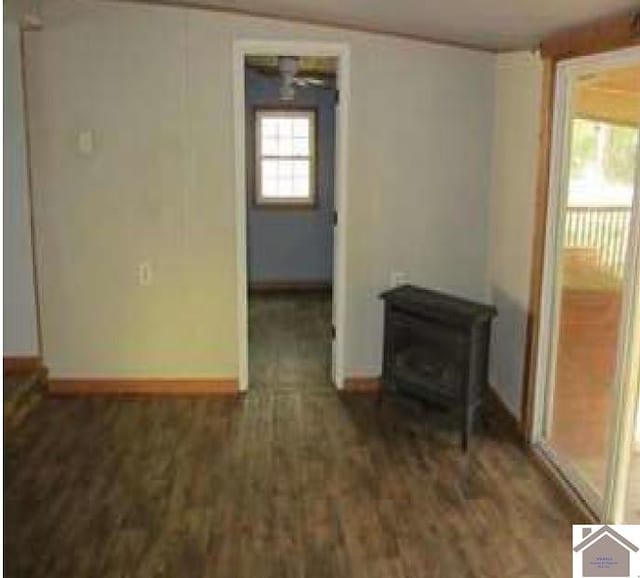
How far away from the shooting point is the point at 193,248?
4.68 m

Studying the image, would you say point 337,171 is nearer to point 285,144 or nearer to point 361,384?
point 361,384

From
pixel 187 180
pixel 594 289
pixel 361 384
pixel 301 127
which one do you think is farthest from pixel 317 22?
pixel 301 127

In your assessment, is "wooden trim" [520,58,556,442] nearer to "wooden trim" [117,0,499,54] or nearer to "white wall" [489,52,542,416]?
"white wall" [489,52,542,416]

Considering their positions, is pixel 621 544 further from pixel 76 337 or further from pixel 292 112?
pixel 292 112

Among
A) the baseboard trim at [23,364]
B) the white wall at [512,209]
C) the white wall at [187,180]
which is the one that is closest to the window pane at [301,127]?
the white wall at [187,180]

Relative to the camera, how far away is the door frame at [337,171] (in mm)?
4453

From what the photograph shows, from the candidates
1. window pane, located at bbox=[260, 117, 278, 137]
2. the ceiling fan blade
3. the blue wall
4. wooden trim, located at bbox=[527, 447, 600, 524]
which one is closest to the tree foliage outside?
wooden trim, located at bbox=[527, 447, 600, 524]

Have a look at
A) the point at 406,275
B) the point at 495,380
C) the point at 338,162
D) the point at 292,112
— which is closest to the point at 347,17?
the point at 338,162

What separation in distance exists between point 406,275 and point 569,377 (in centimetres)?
139

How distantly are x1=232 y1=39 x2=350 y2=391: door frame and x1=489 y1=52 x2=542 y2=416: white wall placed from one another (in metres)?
0.98

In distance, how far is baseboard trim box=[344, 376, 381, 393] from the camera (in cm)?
494

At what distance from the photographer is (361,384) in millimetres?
4941

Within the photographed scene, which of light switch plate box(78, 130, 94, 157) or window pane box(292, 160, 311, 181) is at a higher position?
light switch plate box(78, 130, 94, 157)

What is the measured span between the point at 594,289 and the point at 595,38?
116cm
